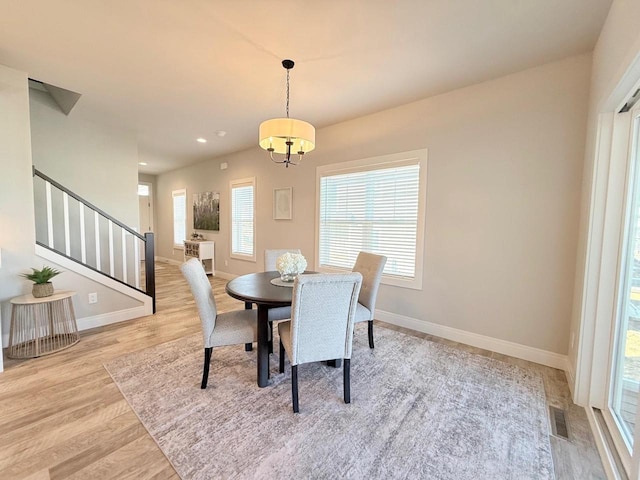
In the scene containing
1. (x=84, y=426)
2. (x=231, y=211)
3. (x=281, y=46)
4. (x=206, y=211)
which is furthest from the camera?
(x=206, y=211)

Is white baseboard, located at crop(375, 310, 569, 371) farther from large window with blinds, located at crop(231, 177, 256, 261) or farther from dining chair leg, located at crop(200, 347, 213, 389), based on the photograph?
large window with blinds, located at crop(231, 177, 256, 261)

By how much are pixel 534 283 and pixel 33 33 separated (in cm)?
460

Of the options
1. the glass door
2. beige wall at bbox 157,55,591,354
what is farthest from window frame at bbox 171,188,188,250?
the glass door

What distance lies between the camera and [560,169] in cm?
238

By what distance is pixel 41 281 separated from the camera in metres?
2.62

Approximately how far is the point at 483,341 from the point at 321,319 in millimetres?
1995

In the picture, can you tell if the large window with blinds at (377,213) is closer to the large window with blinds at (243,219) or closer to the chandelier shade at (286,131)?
the chandelier shade at (286,131)

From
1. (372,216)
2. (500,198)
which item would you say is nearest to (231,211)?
(372,216)

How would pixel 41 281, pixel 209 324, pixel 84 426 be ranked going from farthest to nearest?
pixel 41 281, pixel 209 324, pixel 84 426

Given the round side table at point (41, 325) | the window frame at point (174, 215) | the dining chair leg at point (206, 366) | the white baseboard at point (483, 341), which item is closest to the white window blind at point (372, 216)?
the white baseboard at point (483, 341)

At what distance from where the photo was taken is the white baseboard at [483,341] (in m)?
2.47

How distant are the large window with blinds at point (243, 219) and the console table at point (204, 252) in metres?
0.72

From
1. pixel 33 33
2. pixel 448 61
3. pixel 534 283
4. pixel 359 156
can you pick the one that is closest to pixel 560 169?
pixel 534 283

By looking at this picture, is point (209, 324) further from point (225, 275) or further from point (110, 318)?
point (225, 275)
